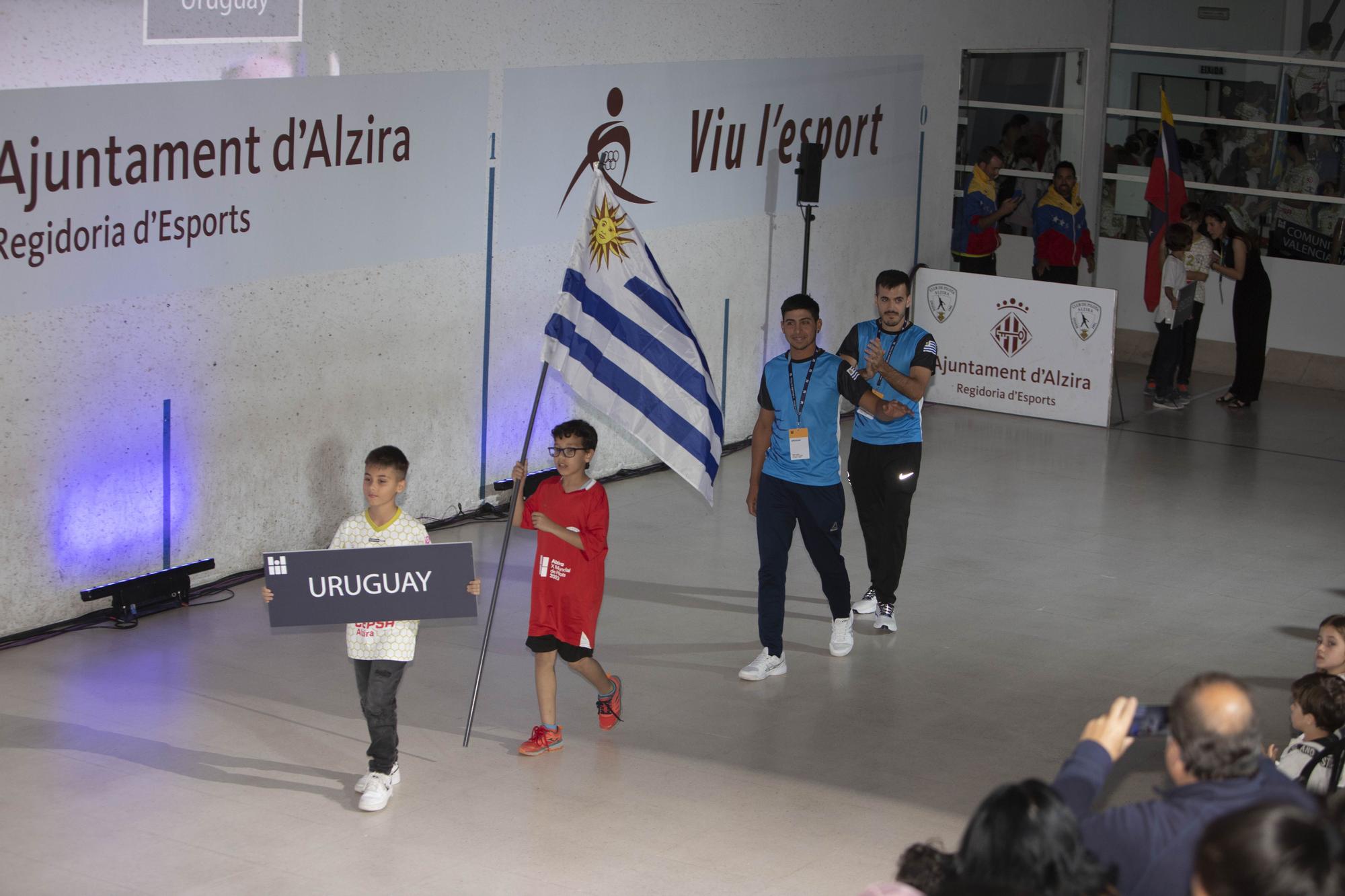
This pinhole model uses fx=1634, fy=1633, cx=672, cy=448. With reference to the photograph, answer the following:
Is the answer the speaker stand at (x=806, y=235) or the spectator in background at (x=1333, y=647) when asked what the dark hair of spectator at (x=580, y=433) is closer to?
the spectator in background at (x=1333, y=647)

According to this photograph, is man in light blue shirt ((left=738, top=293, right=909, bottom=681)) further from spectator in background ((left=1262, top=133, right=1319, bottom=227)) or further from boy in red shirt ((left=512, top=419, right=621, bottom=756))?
spectator in background ((left=1262, top=133, right=1319, bottom=227))

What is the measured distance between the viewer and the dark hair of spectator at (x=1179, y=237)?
13.9 metres

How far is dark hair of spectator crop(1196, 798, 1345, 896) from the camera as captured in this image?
2834mm

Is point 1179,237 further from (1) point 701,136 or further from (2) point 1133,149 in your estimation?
(1) point 701,136

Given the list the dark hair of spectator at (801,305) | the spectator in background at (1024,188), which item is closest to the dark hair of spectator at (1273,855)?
the dark hair of spectator at (801,305)

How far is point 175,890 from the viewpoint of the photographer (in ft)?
17.6

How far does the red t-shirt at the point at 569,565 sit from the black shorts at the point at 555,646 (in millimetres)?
14

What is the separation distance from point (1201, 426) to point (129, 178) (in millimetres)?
9269

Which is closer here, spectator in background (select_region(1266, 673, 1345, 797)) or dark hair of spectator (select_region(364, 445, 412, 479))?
spectator in background (select_region(1266, 673, 1345, 797))

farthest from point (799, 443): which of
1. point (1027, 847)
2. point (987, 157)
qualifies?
point (987, 157)

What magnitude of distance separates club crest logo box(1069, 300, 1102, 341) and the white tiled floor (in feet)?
8.57

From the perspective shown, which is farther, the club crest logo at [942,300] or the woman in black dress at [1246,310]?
the woman in black dress at [1246,310]

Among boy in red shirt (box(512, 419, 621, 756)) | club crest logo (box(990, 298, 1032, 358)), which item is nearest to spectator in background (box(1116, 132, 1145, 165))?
club crest logo (box(990, 298, 1032, 358))

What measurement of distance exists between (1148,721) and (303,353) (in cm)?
622
